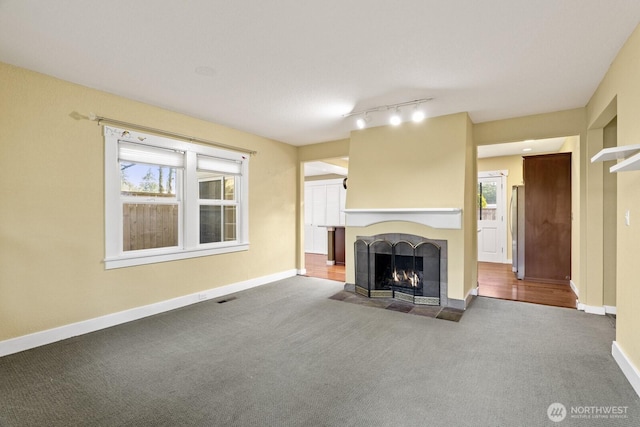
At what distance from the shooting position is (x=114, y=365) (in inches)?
99.9

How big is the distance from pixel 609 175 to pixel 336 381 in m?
3.92

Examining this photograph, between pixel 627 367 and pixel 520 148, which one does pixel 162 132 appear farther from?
pixel 520 148

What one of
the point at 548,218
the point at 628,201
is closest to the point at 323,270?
the point at 548,218

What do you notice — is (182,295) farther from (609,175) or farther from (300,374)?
(609,175)

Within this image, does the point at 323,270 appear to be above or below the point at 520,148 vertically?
below

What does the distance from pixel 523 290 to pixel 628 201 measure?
9.52 ft

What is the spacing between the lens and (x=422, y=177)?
4.32 meters

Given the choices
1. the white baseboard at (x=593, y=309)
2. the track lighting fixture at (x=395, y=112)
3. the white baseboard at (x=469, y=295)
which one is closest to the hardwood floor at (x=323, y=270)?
the white baseboard at (x=469, y=295)

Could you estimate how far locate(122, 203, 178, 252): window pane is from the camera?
3707 millimetres

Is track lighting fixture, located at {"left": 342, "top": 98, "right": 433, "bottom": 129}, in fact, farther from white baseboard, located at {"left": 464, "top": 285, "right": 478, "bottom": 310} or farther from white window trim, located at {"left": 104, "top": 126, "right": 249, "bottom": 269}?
white baseboard, located at {"left": 464, "top": 285, "right": 478, "bottom": 310}

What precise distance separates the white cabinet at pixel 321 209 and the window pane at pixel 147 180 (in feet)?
17.6

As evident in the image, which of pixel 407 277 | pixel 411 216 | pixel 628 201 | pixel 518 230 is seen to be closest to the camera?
pixel 628 201

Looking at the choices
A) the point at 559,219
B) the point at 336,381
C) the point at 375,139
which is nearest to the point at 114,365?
the point at 336,381

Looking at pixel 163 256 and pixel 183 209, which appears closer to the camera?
pixel 163 256
